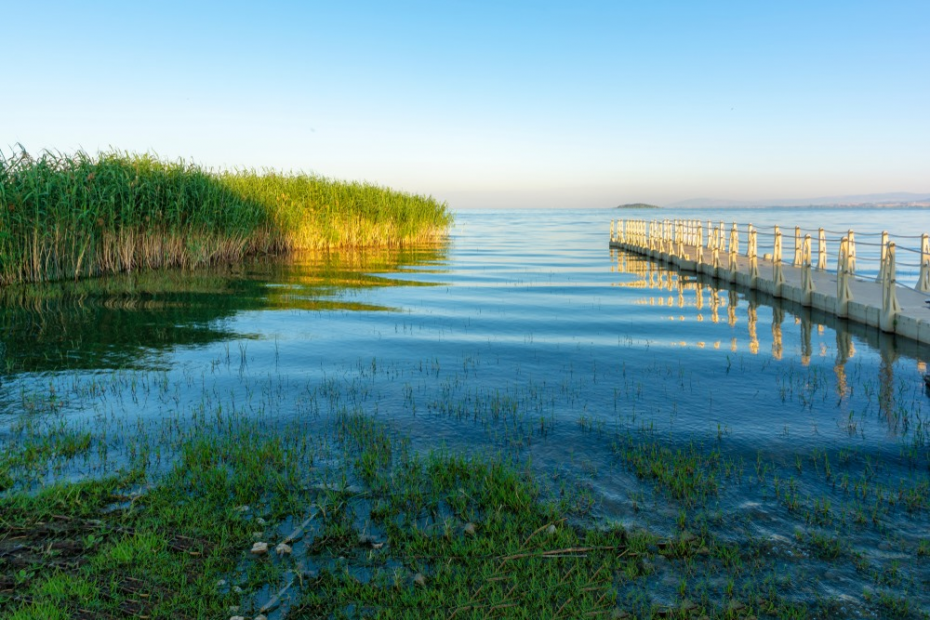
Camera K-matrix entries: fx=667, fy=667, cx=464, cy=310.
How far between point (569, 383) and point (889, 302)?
869cm

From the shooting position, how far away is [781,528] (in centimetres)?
623

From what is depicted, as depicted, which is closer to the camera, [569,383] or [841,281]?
[569,383]

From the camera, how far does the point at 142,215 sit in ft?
88.1

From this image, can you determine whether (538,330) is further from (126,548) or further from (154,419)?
(126,548)

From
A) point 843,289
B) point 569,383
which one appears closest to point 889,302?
point 843,289

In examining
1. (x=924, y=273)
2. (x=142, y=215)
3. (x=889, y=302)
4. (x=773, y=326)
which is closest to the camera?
(x=889, y=302)

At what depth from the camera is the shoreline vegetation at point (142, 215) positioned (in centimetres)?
2219

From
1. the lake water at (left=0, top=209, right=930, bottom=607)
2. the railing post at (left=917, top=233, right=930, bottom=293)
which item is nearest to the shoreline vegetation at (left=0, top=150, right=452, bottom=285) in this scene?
the lake water at (left=0, top=209, right=930, bottom=607)

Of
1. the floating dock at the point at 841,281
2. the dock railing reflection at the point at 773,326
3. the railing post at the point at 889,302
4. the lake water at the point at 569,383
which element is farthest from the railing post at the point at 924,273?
the railing post at the point at 889,302

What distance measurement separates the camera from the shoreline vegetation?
2219 centimetres

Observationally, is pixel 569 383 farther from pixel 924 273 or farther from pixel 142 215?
pixel 142 215

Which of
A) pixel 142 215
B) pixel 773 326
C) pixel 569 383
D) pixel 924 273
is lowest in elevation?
pixel 569 383

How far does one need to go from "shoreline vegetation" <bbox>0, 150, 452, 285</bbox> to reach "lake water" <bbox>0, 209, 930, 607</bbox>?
5.94 feet

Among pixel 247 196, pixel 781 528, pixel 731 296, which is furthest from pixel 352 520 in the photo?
pixel 247 196
